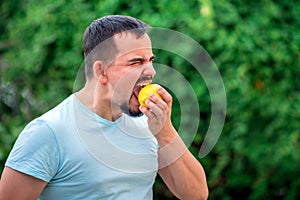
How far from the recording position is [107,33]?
102 inches

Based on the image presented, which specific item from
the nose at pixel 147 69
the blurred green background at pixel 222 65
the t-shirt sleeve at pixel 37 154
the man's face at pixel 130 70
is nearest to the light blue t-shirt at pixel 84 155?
the t-shirt sleeve at pixel 37 154

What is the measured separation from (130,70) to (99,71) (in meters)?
0.13

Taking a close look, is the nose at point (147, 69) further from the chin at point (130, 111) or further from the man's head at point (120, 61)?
the chin at point (130, 111)

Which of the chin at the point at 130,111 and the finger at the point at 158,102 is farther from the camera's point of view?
the chin at the point at 130,111

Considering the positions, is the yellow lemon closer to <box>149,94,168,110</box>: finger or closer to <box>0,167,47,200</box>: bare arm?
<box>149,94,168,110</box>: finger

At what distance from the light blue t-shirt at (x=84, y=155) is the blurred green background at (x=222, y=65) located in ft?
5.90

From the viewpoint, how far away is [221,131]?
4648 mm

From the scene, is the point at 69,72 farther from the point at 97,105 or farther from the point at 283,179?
the point at 97,105

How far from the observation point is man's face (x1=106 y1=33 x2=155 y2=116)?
252 cm

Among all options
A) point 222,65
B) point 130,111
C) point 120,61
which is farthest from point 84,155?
point 222,65

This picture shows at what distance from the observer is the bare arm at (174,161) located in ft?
8.18

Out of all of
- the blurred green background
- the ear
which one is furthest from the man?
the blurred green background

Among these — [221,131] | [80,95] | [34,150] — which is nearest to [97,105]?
[80,95]

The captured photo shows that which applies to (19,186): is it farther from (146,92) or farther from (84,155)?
(146,92)
